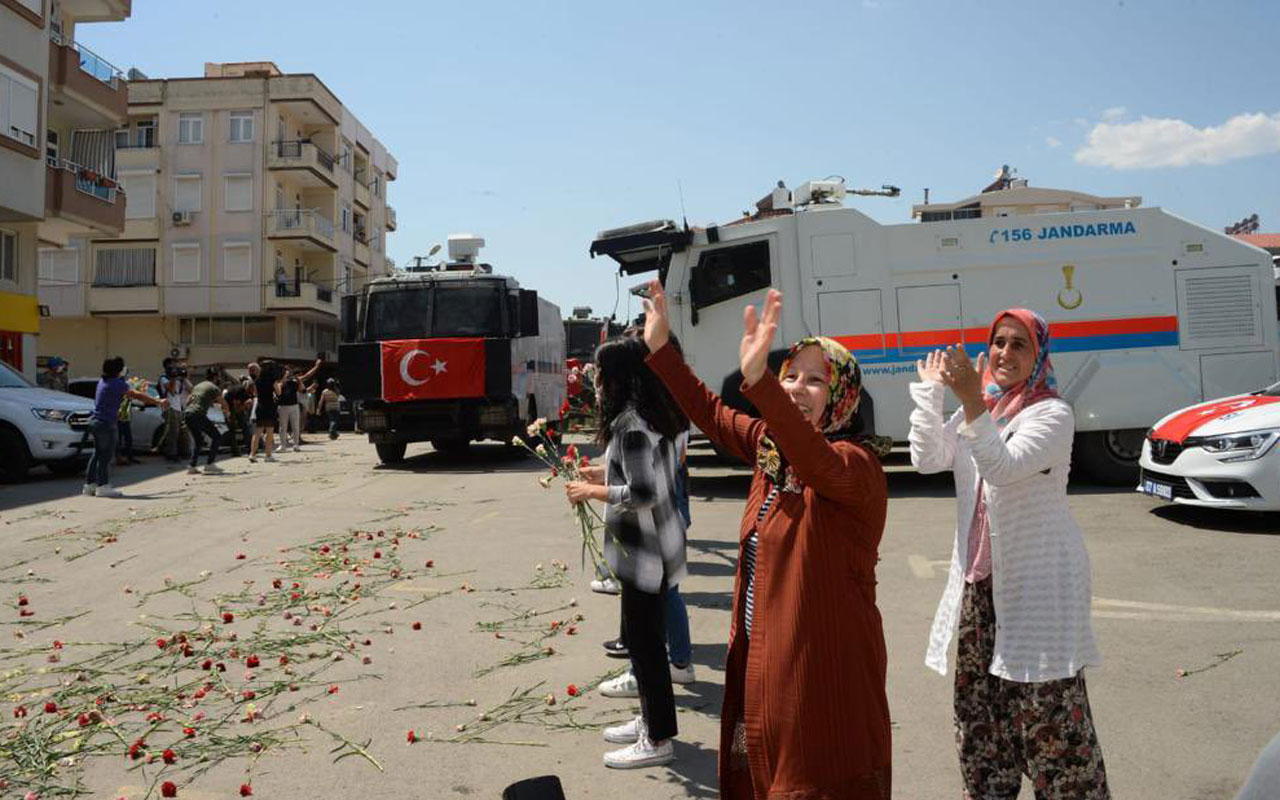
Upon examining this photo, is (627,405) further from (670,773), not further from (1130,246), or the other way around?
(1130,246)

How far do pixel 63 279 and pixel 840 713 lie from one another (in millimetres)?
50304

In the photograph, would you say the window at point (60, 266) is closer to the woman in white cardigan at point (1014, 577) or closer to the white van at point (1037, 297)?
the white van at point (1037, 297)

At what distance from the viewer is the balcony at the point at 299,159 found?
45469 millimetres

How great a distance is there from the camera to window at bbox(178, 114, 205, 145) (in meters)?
45.5

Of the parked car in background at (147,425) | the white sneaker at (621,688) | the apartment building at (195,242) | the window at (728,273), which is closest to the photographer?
the white sneaker at (621,688)

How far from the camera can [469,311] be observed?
17469mm

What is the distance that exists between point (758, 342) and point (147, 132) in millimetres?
50702

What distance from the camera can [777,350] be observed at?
12586 millimetres

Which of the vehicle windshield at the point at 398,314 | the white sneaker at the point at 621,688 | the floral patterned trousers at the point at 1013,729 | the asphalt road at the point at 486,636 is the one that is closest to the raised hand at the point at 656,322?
the floral patterned trousers at the point at 1013,729

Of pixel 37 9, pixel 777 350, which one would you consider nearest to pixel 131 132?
pixel 37 9

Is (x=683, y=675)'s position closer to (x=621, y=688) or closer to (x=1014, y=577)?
(x=621, y=688)

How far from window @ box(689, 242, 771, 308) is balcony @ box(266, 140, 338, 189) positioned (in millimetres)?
37785

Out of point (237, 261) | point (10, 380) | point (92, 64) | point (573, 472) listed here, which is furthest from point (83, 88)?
point (573, 472)

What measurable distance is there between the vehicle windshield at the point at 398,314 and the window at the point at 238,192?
104ft
